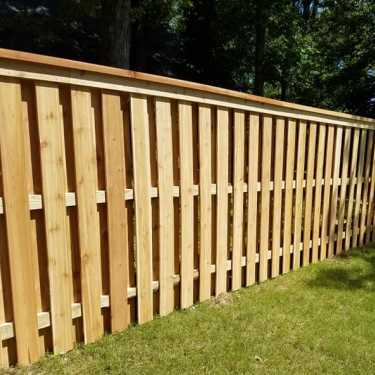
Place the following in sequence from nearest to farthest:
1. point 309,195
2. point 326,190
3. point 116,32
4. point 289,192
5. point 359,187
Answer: point 289,192, point 309,195, point 326,190, point 359,187, point 116,32

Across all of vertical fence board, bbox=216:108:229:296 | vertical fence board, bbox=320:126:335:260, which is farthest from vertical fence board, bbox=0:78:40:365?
vertical fence board, bbox=320:126:335:260

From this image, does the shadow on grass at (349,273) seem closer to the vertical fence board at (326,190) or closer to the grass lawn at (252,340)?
the grass lawn at (252,340)

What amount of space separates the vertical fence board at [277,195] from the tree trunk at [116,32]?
3.73 meters

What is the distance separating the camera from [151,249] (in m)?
2.62

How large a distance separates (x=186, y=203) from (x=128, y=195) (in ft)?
1.80

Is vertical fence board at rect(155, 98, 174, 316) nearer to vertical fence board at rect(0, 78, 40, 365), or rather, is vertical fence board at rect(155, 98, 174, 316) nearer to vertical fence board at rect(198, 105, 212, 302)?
vertical fence board at rect(198, 105, 212, 302)

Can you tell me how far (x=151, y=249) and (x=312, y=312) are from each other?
154 centimetres

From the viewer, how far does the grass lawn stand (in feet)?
7.13

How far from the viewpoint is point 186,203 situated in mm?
2779

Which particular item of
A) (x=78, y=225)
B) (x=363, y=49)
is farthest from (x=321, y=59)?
(x=78, y=225)

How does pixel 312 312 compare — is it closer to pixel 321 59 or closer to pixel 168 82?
pixel 168 82

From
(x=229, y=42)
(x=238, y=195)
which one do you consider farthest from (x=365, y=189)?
(x=229, y=42)

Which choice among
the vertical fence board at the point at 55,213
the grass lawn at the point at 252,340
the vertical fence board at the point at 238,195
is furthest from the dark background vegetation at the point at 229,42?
the grass lawn at the point at 252,340

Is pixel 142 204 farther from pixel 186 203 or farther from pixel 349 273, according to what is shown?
pixel 349 273
